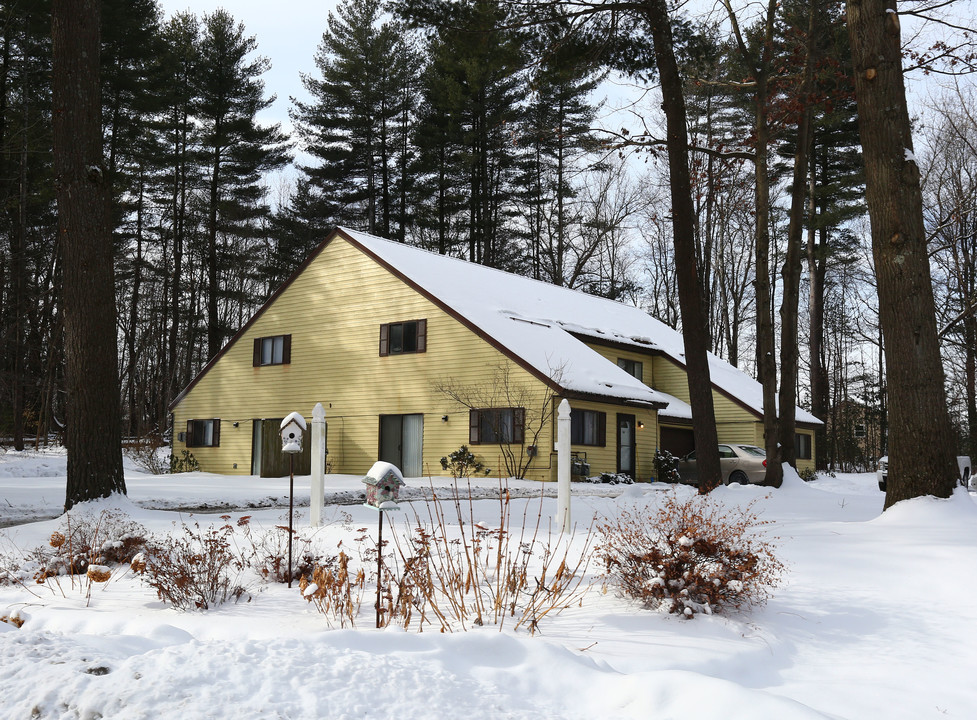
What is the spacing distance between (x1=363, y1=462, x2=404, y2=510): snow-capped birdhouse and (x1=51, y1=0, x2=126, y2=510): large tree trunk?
6.64m

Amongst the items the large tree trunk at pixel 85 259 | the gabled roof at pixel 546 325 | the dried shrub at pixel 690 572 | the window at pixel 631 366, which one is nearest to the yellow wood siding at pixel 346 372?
the gabled roof at pixel 546 325

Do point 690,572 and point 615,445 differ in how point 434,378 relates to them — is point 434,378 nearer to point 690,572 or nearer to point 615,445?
point 615,445

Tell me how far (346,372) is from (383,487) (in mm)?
20859

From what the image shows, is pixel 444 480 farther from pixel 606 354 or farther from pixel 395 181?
pixel 395 181

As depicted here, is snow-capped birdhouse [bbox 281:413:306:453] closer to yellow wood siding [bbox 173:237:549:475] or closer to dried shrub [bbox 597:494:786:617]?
dried shrub [bbox 597:494:786:617]

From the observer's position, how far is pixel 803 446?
31.1 meters

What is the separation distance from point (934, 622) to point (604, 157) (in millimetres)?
11472

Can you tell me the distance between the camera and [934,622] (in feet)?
19.8

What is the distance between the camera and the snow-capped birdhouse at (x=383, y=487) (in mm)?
5938

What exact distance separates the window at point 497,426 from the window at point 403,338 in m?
2.94

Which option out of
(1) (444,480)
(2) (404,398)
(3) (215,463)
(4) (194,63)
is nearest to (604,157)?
(1) (444,480)

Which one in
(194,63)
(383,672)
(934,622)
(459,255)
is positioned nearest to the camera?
(383,672)

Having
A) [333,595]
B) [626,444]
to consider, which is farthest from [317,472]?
[626,444]

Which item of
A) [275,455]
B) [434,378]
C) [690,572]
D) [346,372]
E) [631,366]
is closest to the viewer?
[690,572]
